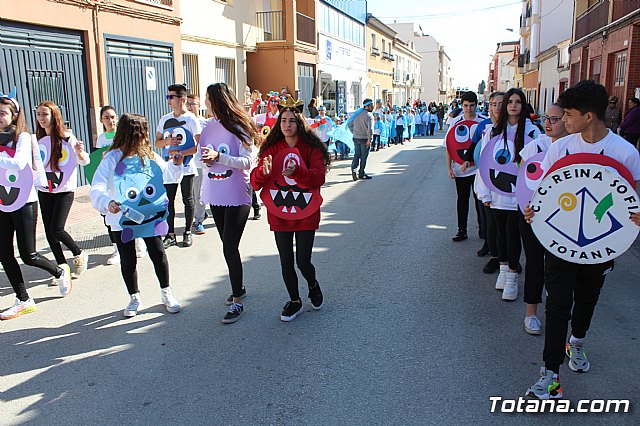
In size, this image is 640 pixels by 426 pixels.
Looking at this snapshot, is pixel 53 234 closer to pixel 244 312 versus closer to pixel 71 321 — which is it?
pixel 71 321

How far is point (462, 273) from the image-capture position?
6.00 m

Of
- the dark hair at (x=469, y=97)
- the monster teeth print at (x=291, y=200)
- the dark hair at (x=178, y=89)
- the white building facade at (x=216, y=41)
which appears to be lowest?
the monster teeth print at (x=291, y=200)

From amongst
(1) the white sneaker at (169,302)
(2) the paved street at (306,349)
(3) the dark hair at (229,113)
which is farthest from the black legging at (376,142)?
(1) the white sneaker at (169,302)

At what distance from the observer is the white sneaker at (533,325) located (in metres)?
4.37

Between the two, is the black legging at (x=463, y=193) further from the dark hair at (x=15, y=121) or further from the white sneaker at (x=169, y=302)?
the dark hair at (x=15, y=121)

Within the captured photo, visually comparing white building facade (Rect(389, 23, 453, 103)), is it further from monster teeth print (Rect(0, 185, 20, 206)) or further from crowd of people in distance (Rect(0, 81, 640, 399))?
monster teeth print (Rect(0, 185, 20, 206))

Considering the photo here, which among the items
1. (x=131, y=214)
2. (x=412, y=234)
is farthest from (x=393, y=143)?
(x=131, y=214)

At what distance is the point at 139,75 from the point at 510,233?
10991 mm

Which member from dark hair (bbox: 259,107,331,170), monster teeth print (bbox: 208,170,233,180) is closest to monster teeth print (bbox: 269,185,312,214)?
dark hair (bbox: 259,107,331,170)

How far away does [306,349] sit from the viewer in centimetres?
421

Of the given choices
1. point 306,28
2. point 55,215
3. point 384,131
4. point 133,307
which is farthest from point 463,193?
Answer: point 306,28

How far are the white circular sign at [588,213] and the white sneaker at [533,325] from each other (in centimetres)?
124

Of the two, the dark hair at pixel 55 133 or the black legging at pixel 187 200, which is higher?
the dark hair at pixel 55 133

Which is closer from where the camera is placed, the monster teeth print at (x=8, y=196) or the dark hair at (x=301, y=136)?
the dark hair at (x=301, y=136)
